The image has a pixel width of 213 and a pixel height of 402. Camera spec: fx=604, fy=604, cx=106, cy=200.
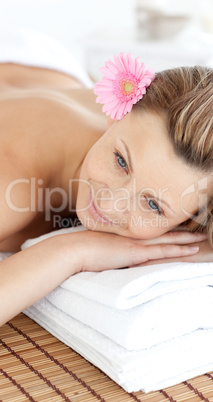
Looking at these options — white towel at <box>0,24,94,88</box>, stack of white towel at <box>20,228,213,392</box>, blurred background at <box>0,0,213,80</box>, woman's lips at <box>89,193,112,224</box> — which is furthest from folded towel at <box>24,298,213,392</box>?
blurred background at <box>0,0,213,80</box>

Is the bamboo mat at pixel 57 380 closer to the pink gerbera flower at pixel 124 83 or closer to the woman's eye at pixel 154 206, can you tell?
the woman's eye at pixel 154 206

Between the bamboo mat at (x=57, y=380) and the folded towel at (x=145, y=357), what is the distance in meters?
0.02

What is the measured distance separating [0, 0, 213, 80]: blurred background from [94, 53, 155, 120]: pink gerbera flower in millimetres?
1431

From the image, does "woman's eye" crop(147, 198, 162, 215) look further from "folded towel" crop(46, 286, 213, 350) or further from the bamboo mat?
the bamboo mat

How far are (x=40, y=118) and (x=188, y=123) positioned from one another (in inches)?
20.0

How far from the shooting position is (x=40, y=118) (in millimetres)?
1576

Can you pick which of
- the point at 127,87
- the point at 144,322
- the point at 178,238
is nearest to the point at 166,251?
the point at 178,238

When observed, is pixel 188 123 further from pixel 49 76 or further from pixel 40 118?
pixel 49 76

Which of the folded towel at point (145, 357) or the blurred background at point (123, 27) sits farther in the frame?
the blurred background at point (123, 27)

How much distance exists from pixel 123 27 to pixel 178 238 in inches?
100

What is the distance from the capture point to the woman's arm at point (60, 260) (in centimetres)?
119

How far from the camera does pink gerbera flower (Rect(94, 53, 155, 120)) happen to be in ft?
4.37

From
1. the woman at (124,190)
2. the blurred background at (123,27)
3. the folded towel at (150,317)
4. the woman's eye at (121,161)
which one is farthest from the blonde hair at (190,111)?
the blurred background at (123,27)

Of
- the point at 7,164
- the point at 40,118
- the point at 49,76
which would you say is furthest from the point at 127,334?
the point at 49,76
